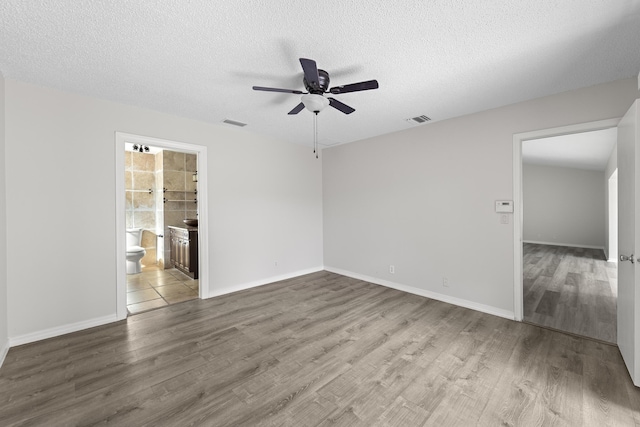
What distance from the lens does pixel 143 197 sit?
6113 millimetres

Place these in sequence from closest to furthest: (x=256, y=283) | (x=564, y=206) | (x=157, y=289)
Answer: (x=157, y=289), (x=256, y=283), (x=564, y=206)

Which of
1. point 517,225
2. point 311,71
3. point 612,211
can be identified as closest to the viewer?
point 311,71

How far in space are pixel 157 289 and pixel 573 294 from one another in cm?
652

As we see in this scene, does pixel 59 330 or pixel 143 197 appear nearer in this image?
pixel 59 330

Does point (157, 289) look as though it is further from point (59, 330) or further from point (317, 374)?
point (317, 374)

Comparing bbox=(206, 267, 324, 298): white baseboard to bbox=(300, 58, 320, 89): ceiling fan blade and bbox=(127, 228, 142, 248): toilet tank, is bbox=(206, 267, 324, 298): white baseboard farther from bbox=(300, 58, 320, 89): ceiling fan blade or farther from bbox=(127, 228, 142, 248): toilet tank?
bbox=(300, 58, 320, 89): ceiling fan blade

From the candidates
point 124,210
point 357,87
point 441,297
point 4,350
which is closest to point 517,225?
point 441,297

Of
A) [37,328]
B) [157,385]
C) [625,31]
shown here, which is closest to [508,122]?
[625,31]

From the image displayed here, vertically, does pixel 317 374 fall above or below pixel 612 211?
below

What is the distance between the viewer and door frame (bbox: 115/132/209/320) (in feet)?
10.5

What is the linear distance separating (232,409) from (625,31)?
3.80 meters

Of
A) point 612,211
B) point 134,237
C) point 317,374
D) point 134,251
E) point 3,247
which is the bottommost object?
point 317,374

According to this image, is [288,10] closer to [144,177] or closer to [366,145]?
[366,145]

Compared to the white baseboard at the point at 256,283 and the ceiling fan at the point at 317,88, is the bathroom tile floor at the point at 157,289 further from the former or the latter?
the ceiling fan at the point at 317,88
